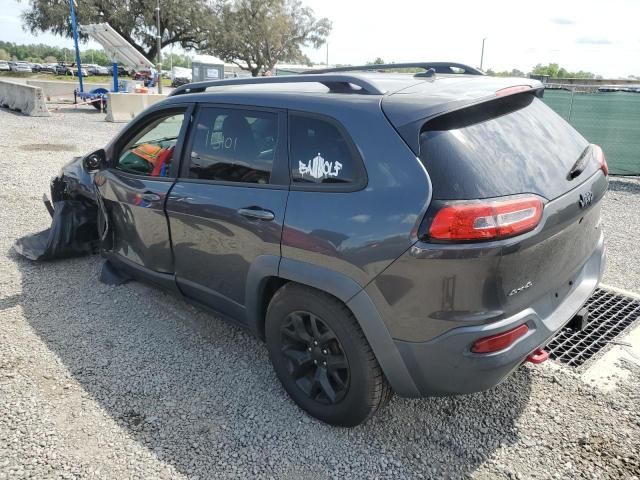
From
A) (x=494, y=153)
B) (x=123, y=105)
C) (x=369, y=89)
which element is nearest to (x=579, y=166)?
(x=494, y=153)

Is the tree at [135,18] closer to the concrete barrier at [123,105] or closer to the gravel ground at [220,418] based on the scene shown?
the concrete barrier at [123,105]

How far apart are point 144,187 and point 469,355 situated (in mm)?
2574

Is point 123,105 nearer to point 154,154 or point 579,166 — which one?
point 154,154

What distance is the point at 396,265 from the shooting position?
7.27 feet

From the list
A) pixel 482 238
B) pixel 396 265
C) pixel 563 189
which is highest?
pixel 563 189

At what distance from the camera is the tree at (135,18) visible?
43812mm

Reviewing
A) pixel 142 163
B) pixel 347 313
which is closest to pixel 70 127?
pixel 142 163

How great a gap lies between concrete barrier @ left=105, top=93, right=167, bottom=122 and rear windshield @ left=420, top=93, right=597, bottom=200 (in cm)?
1557

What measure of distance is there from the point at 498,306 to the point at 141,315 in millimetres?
2898

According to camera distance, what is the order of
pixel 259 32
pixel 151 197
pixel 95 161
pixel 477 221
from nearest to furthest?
pixel 477 221, pixel 151 197, pixel 95 161, pixel 259 32

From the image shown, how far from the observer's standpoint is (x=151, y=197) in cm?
352

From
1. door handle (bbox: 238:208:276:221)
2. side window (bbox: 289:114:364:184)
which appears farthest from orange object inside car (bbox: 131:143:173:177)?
side window (bbox: 289:114:364:184)

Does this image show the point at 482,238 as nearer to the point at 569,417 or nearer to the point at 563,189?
the point at 563,189

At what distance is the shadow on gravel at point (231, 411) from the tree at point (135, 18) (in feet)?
154
